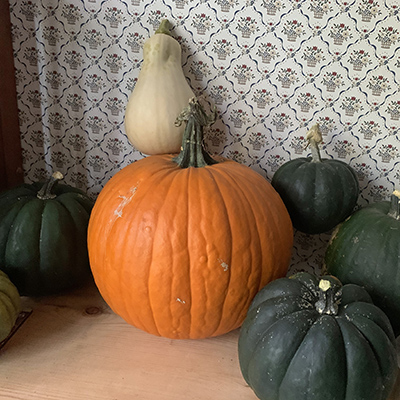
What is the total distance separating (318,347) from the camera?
648mm

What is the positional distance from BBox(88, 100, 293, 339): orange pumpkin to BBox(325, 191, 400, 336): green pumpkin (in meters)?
0.14

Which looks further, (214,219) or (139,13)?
(139,13)

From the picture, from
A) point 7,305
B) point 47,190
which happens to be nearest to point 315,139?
point 47,190

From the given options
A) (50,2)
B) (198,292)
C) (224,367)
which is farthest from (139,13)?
(224,367)

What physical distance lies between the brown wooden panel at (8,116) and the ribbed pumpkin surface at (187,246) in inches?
18.0

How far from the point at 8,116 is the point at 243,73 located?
672 millimetres

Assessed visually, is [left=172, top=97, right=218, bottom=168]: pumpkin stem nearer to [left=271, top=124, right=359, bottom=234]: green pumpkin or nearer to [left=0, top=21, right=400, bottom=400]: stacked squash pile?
[left=0, top=21, right=400, bottom=400]: stacked squash pile

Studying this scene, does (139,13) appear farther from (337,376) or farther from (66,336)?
(337,376)

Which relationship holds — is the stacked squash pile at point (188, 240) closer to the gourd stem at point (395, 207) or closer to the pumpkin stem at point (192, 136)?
the pumpkin stem at point (192, 136)

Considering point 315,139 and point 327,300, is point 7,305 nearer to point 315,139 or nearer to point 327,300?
point 327,300

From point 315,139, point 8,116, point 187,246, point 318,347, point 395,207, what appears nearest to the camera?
point 318,347

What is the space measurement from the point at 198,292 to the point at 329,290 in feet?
0.83

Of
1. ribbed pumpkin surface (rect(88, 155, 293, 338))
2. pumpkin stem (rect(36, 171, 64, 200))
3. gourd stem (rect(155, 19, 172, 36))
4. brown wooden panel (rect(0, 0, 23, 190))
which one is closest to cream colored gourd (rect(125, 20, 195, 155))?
gourd stem (rect(155, 19, 172, 36))

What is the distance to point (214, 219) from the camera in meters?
0.80
